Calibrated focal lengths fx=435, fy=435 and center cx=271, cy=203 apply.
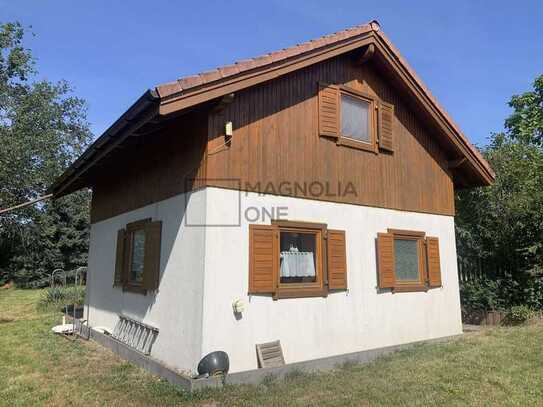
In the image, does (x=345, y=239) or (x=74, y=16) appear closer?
(x=345, y=239)

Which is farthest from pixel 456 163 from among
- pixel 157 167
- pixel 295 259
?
pixel 157 167

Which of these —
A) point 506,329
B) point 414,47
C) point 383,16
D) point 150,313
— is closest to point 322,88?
point 383,16

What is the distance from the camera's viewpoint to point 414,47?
10.7m

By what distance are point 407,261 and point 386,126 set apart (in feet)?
9.65

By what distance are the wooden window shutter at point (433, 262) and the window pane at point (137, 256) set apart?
611 cm

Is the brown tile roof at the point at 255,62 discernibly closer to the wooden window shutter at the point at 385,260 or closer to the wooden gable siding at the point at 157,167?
the wooden gable siding at the point at 157,167

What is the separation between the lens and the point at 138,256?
8898 millimetres

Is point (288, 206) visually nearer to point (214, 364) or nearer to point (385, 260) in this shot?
point (385, 260)

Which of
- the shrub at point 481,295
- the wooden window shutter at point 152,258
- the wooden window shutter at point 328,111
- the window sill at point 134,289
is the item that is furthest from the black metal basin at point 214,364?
the shrub at point 481,295

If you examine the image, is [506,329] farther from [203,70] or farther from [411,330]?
[203,70]

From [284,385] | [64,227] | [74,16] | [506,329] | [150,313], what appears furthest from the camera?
[64,227]

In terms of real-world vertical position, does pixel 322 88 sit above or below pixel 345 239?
above

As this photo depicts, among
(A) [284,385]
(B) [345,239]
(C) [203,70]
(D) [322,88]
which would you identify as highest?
(D) [322,88]

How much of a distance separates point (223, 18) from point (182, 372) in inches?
293
